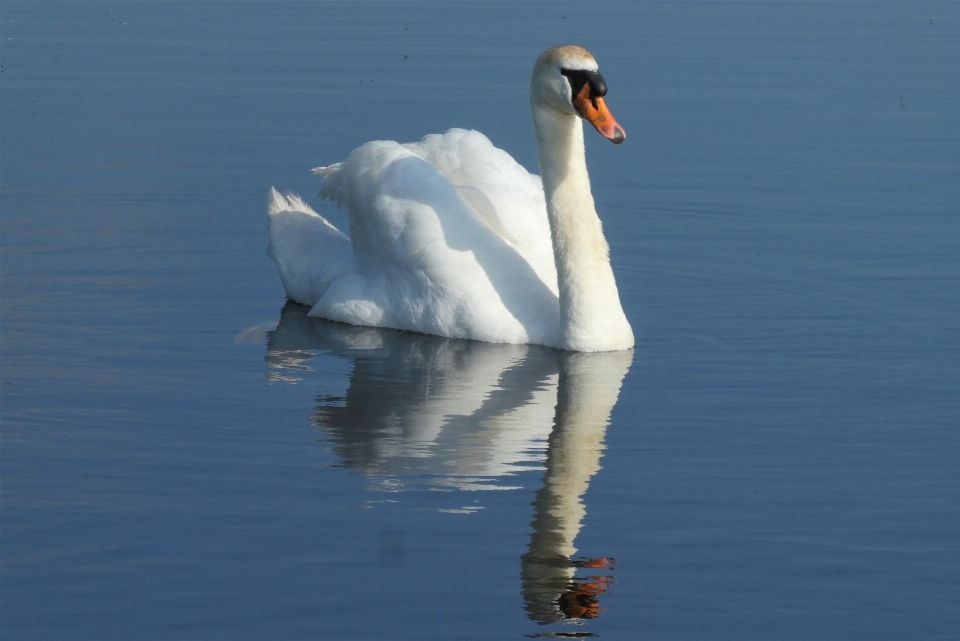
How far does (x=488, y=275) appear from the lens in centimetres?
998

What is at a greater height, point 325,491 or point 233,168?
point 233,168

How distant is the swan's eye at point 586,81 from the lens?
9.52 meters

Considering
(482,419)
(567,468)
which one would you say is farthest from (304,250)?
(567,468)

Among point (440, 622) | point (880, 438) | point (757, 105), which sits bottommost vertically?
point (440, 622)

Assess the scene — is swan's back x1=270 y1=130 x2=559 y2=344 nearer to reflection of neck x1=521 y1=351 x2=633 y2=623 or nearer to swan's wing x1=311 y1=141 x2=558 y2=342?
swan's wing x1=311 y1=141 x2=558 y2=342

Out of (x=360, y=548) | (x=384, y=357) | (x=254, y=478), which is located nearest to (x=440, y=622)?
(x=360, y=548)

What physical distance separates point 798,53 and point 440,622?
53.4ft

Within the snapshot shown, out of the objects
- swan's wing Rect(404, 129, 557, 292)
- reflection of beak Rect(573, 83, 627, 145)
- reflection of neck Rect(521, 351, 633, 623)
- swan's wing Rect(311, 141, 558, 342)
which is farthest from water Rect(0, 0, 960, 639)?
reflection of beak Rect(573, 83, 627, 145)

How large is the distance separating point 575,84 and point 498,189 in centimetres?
156

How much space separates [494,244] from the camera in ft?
33.6

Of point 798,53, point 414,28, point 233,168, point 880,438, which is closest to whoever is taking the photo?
point 880,438

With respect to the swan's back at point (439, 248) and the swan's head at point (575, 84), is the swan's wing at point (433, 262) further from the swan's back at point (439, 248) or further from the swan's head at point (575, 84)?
the swan's head at point (575, 84)

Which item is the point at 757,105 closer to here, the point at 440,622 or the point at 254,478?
the point at 254,478

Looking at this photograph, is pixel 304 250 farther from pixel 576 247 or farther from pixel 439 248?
pixel 576 247
